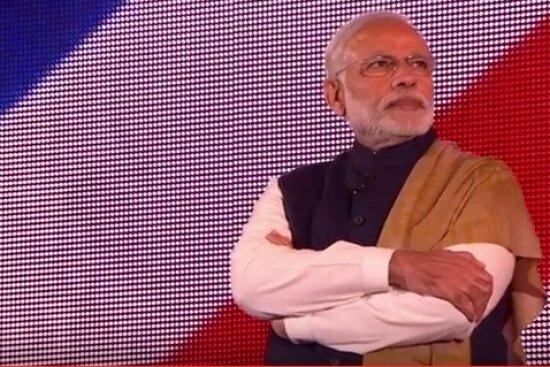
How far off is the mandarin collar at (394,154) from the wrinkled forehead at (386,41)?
14 cm

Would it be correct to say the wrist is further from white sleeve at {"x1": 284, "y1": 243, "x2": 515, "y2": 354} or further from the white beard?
the white beard

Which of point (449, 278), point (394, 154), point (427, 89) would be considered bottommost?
point (449, 278)

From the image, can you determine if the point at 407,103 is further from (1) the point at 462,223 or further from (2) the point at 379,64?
(1) the point at 462,223

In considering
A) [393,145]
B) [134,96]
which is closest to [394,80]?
[393,145]

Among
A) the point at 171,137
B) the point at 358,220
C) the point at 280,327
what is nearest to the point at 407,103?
the point at 358,220

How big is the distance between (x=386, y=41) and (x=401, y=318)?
48cm

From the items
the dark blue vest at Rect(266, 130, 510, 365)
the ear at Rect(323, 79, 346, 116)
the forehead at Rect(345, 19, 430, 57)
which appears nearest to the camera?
the dark blue vest at Rect(266, 130, 510, 365)

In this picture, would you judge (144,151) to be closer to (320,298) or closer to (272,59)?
(272,59)

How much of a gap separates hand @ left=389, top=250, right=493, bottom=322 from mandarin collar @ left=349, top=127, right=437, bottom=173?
0.77 feet

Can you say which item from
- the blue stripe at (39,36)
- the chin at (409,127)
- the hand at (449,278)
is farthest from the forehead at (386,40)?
the blue stripe at (39,36)

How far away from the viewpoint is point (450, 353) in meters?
2.34

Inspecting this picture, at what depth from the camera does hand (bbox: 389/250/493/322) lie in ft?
7.48

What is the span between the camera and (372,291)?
2.33m

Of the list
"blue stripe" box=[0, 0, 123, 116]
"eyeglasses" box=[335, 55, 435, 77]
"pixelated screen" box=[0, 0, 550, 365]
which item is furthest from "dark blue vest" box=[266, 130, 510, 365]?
"blue stripe" box=[0, 0, 123, 116]
